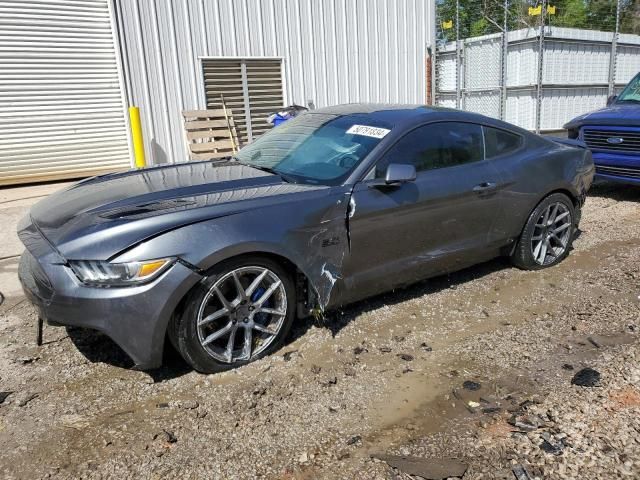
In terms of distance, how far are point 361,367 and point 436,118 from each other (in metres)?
2.03

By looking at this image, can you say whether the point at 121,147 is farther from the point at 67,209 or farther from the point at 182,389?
the point at 182,389

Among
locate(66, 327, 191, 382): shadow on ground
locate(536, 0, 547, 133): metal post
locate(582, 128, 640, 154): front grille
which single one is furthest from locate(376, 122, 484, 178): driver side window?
locate(536, 0, 547, 133): metal post

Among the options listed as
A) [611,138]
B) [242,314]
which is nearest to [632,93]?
[611,138]

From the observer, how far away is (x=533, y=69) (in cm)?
1264

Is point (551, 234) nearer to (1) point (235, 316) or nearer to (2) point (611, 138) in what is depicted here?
(1) point (235, 316)

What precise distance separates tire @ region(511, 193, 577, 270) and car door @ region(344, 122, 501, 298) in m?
0.43

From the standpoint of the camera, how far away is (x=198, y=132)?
978cm

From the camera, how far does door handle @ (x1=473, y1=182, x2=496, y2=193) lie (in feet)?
13.6

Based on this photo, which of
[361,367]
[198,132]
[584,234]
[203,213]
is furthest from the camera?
[198,132]

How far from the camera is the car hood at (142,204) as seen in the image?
282 centimetres

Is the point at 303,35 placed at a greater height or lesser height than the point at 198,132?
greater

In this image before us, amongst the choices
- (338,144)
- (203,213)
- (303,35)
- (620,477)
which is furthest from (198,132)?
(620,477)

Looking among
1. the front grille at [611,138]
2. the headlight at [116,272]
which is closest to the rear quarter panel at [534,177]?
the front grille at [611,138]

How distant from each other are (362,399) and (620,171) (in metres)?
6.27
